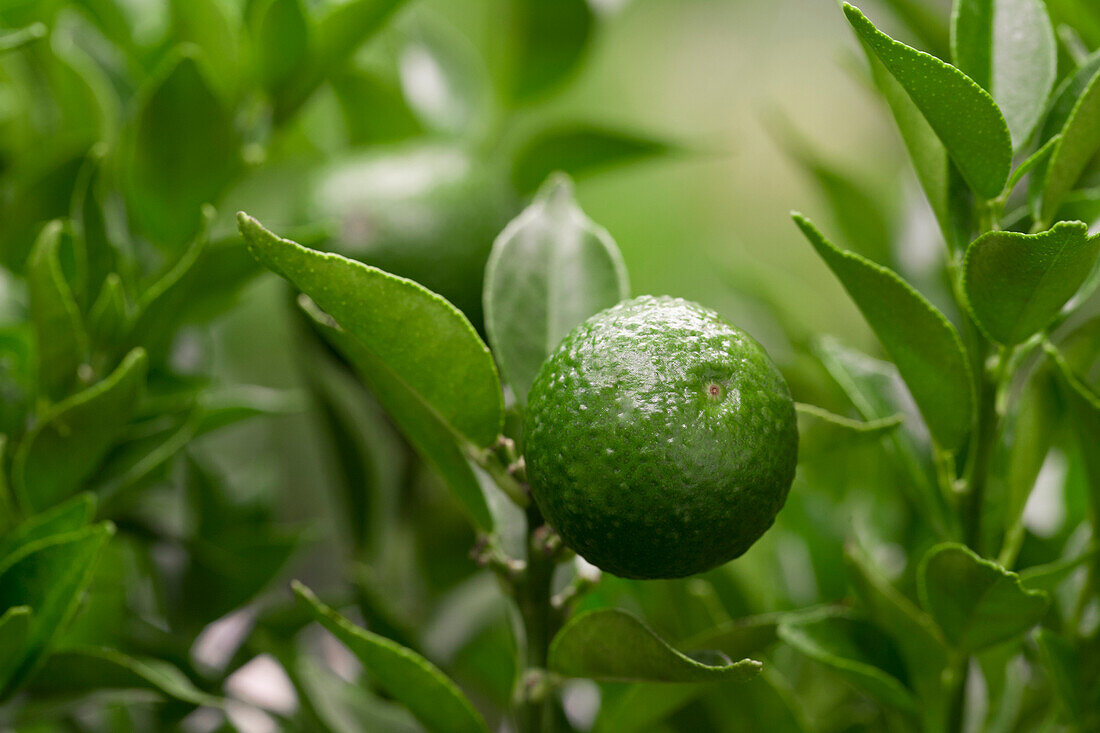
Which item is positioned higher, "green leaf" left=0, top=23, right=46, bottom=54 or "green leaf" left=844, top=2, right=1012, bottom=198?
"green leaf" left=0, top=23, right=46, bottom=54

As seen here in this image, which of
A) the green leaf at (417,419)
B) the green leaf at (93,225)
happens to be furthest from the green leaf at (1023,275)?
the green leaf at (93,225)

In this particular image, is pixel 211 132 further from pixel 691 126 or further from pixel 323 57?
pixel 691 126

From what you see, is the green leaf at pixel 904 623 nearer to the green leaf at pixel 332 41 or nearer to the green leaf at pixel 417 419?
the green leaf at pixel 417 419

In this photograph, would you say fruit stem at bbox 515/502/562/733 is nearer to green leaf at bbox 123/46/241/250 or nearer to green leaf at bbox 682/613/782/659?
green leaf at bbox 682/613/782/659

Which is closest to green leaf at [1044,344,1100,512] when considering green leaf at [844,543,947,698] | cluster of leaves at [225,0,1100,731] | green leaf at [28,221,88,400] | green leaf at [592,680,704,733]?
cluster of leaves at [225,0,1100,731]

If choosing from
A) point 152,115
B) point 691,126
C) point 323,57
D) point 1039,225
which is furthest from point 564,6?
point 691,126

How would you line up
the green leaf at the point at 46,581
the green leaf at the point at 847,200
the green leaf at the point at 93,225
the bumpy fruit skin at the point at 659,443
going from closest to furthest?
the bumpy fruit skin at the point at 659,443, the green leaf at the point at 46,581, the green leaf at the point at 93,225, the green leaf at the point at 847,200
